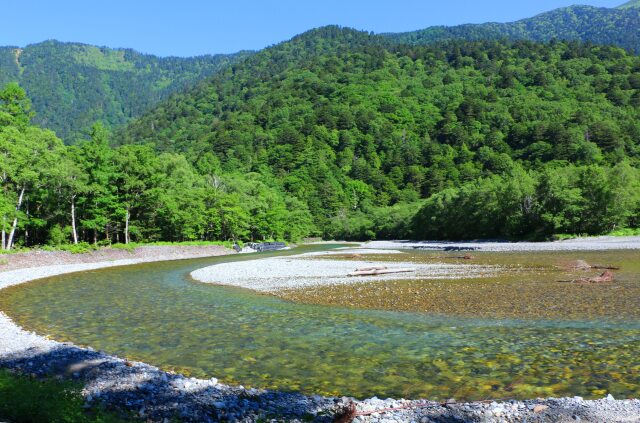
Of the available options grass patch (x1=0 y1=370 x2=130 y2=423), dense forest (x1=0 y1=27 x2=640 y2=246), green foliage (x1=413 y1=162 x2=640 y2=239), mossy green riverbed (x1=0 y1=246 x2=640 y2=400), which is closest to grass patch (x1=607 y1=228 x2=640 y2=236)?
green foliage (x1=413 y1=162 x2=640 y2=239)

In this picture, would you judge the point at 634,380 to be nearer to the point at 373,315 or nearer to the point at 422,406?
the point at 422,406

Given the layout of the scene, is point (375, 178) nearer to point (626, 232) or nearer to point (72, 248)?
point (626, 232)

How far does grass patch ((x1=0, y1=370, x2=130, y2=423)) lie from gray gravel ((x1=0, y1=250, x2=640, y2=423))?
1.37 feet

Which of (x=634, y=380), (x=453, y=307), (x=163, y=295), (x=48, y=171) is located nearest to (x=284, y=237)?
(x=48, y=171)

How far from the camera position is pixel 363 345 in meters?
12.8

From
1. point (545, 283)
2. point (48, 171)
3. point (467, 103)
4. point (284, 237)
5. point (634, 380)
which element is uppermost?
point (467, 103)

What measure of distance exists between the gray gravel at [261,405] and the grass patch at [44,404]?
42 centimetres

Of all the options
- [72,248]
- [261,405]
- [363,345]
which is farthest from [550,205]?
[261,405]

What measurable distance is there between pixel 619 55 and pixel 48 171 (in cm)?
22974

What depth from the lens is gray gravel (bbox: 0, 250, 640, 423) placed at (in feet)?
23.7

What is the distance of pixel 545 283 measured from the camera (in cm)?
2405

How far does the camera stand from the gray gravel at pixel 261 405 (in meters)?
7.22

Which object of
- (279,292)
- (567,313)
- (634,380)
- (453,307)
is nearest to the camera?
(634,380)

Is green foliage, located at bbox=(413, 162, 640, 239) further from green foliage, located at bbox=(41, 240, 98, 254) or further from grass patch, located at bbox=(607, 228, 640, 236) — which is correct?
green foliage, located at bbox=(41, 240, 98, 254)
